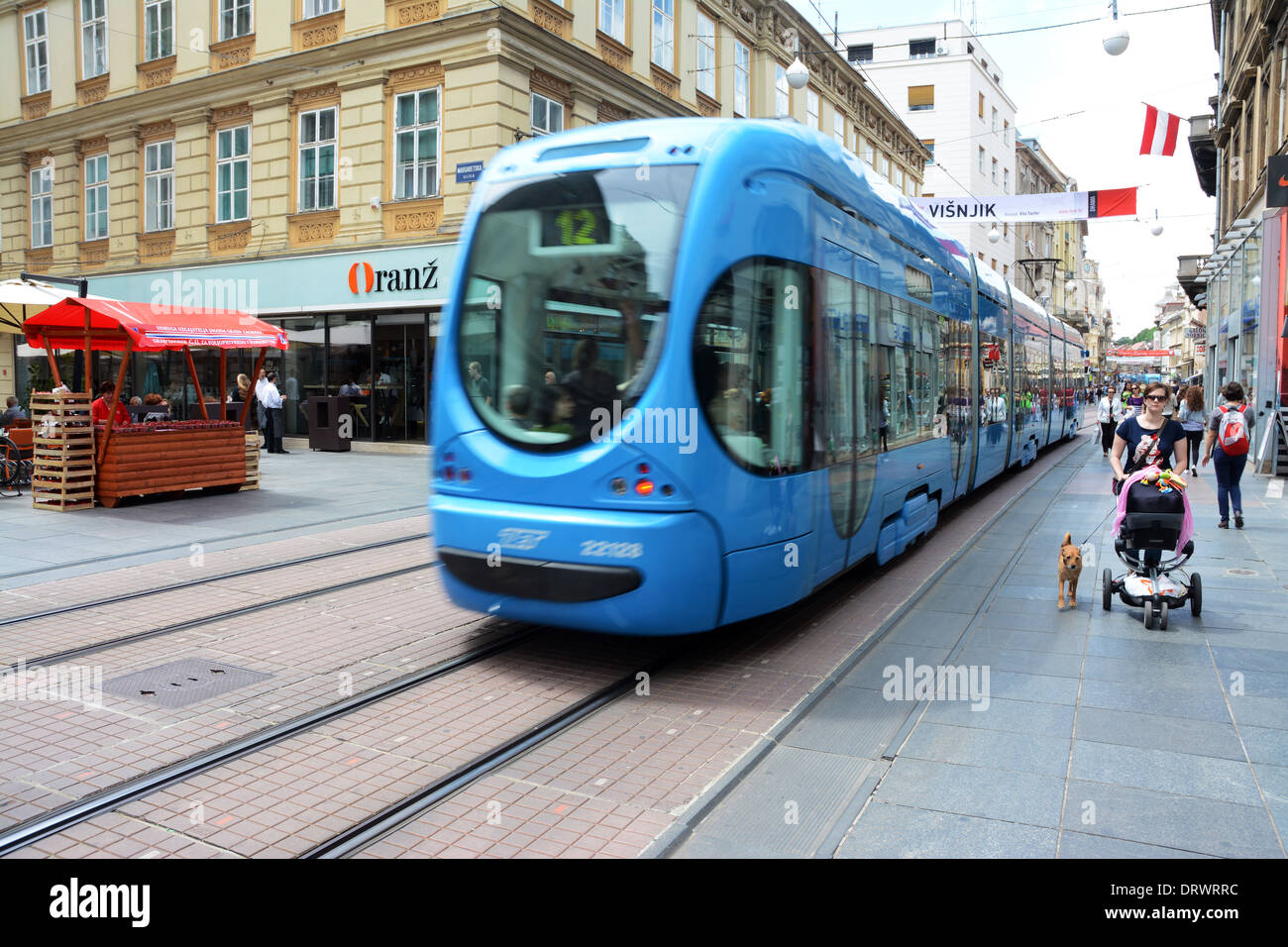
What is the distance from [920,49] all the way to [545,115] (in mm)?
39300

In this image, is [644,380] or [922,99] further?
[922,99]

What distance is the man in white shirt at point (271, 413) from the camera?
2059 cm

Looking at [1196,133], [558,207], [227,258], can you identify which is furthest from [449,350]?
[1196,133]

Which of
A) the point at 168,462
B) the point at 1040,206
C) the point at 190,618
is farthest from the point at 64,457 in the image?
the point at 1040,206

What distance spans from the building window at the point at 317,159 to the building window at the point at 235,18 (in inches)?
112

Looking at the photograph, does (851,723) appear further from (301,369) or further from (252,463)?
(301,369)

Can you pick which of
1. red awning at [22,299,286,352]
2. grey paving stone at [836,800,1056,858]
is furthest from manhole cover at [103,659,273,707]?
red awning at [22,299,286,352]

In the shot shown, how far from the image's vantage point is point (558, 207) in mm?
5727

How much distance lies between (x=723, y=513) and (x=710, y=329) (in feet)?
3.26

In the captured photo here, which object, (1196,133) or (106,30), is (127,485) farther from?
(1196,133)

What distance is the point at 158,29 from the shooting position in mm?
24578

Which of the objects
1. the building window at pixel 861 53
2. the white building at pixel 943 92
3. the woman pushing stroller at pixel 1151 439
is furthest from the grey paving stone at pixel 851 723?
the building window at pixel 861 53

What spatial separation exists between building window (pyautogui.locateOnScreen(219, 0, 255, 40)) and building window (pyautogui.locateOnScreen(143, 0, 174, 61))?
6.47 feet

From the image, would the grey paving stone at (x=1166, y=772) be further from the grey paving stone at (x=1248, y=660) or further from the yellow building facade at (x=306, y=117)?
the yellow building facade at (x=306, y=117)
